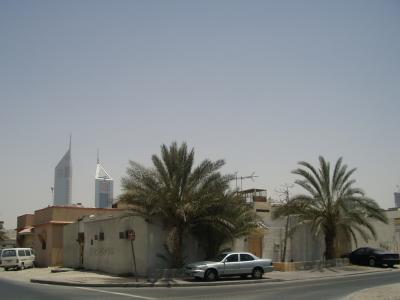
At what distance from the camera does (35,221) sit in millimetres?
50062

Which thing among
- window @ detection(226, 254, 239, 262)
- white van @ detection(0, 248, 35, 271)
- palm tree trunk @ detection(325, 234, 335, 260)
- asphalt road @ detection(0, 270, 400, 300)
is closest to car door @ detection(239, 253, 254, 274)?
window @ detection(226, 254, 239, 262)

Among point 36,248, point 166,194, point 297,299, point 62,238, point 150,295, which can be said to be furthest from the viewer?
point 36,248

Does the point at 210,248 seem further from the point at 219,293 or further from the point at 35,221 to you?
the point at 35,221

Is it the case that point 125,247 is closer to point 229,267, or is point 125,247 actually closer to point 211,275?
point 211,275

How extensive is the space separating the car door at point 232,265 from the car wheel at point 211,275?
57 cm

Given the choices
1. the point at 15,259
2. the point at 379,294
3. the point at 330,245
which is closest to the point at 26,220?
the point at 15,259

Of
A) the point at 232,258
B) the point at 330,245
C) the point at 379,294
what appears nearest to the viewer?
the point at 379,294

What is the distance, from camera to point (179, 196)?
96.3 feet

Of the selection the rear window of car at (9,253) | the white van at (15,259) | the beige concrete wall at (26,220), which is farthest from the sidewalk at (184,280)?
the beige concrete wall at (26,220)

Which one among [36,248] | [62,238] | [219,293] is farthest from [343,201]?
[36,248]

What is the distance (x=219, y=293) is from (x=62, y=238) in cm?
2637

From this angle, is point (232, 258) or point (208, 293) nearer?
point (208, 293)

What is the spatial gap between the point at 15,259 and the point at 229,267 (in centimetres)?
1967

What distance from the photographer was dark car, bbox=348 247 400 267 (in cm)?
3684
